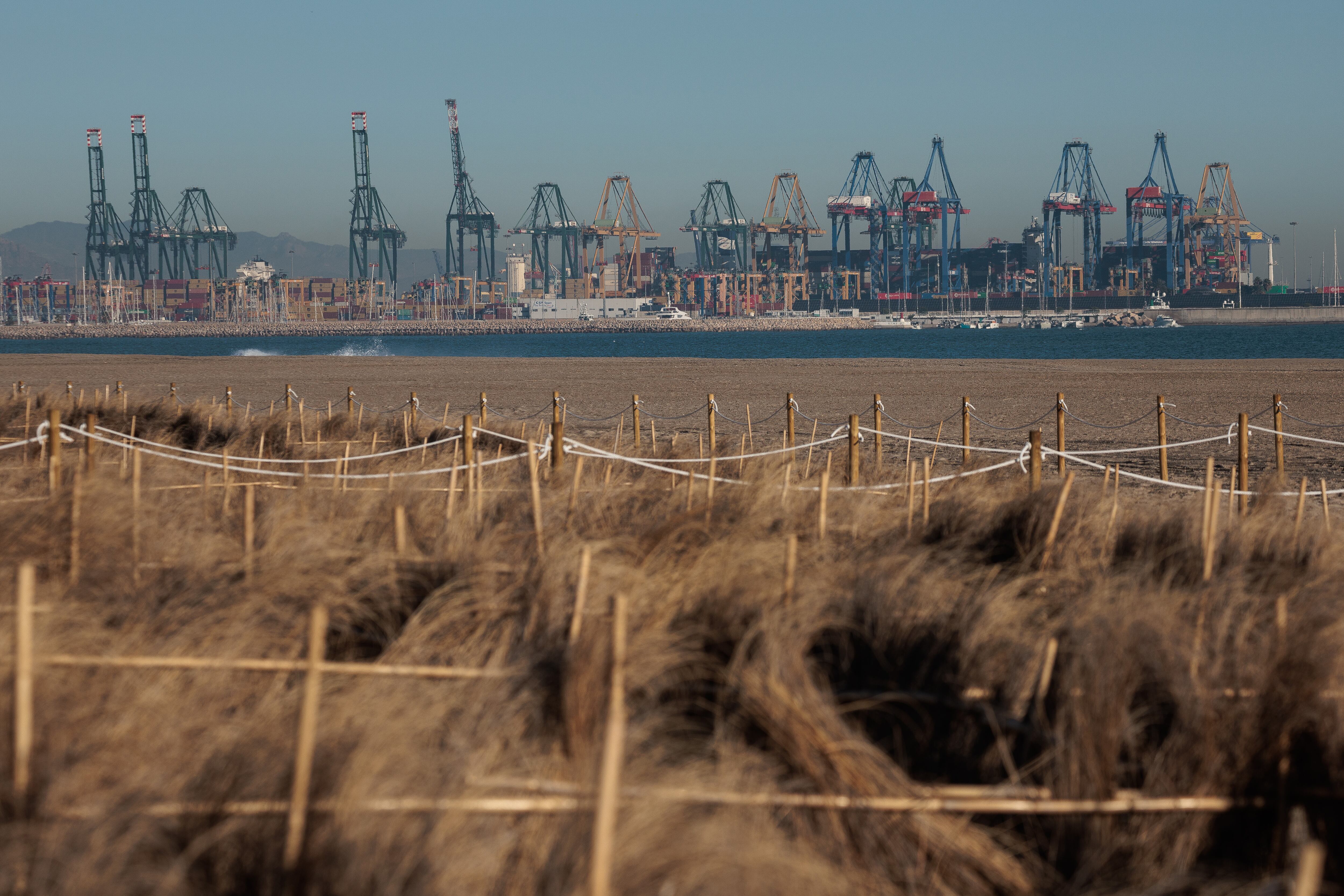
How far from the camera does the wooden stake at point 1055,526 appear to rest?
4.60 m

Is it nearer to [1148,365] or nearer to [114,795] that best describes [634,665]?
[114,795]

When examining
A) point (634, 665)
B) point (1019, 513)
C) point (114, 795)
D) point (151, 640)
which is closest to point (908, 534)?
point (1019, 513)

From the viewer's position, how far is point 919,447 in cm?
1252

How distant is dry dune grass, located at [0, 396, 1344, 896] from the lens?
2.26 metres

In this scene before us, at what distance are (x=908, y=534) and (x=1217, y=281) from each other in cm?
12367

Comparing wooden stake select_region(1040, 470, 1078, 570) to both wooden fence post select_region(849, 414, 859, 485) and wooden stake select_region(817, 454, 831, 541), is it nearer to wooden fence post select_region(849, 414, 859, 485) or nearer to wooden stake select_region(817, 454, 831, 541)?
wooden stake select_region(817, 454, 831, 541)

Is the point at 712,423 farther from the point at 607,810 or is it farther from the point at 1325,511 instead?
the point at 607,810

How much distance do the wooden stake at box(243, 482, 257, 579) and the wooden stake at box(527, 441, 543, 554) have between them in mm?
1052

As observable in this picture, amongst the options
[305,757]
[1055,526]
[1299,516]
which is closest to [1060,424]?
[1299,516]

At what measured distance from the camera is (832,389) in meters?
23.4

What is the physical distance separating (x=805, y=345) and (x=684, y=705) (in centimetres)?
6403

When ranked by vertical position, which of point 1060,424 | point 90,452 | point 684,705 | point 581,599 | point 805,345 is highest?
point 805,345

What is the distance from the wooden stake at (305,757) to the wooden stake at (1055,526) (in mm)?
3093

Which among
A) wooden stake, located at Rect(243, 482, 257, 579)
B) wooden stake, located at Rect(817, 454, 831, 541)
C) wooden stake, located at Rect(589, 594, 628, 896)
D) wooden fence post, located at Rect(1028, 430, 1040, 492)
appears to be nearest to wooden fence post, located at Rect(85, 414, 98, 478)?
wooden stake, located at Rect(243, 482, 257, 579)
